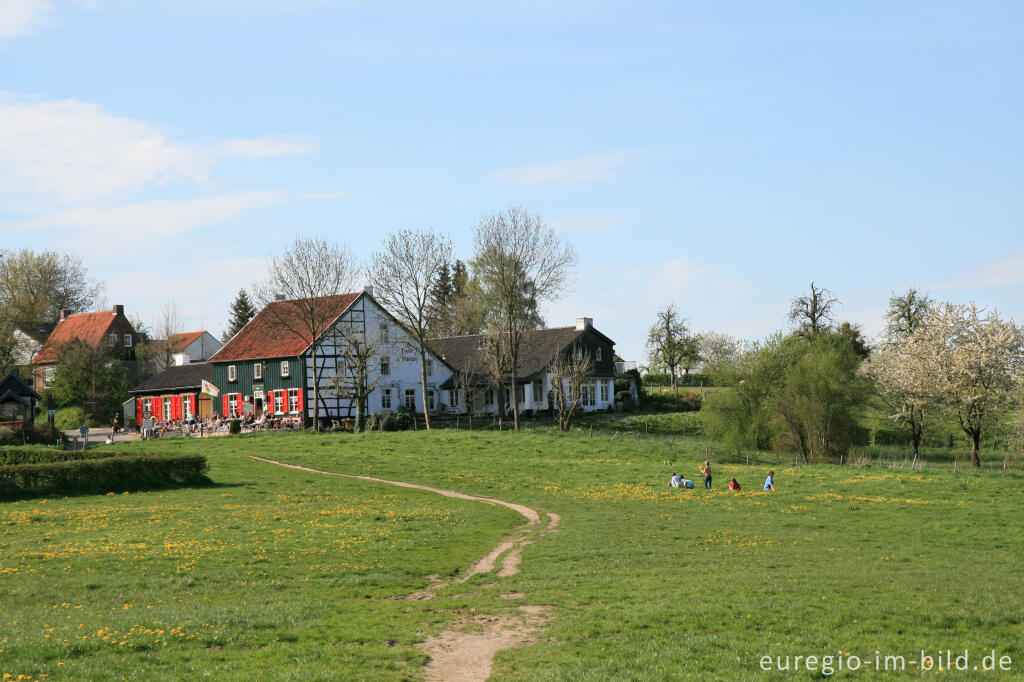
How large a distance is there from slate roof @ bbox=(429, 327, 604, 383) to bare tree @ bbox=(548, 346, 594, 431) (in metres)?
1.59

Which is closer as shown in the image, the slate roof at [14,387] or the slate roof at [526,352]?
the slate roof at [14,387]

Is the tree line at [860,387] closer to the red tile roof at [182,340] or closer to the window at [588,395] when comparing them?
the window at [588,395]

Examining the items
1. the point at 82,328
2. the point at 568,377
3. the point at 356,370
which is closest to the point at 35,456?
the point at 356,370

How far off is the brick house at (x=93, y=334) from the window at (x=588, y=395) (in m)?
48.5

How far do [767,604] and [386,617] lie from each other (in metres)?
6.87

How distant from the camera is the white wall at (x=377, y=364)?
6688 cm

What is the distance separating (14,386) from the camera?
59688 millimetres

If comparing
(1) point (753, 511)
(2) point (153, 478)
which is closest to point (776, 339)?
(1) point (753, 511)

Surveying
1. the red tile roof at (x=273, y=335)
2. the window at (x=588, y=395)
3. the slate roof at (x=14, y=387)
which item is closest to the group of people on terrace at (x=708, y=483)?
the red tile roof at (x=273, y=335)

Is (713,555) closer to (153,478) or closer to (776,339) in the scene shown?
(153,478)

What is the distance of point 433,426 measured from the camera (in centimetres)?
7019

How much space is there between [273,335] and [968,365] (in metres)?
50.6

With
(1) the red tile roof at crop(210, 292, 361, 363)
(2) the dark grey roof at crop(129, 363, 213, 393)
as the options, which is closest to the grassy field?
(1) the red tile roof at crop(210, 292, 361, 363)

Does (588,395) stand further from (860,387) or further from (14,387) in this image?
(14,387)
